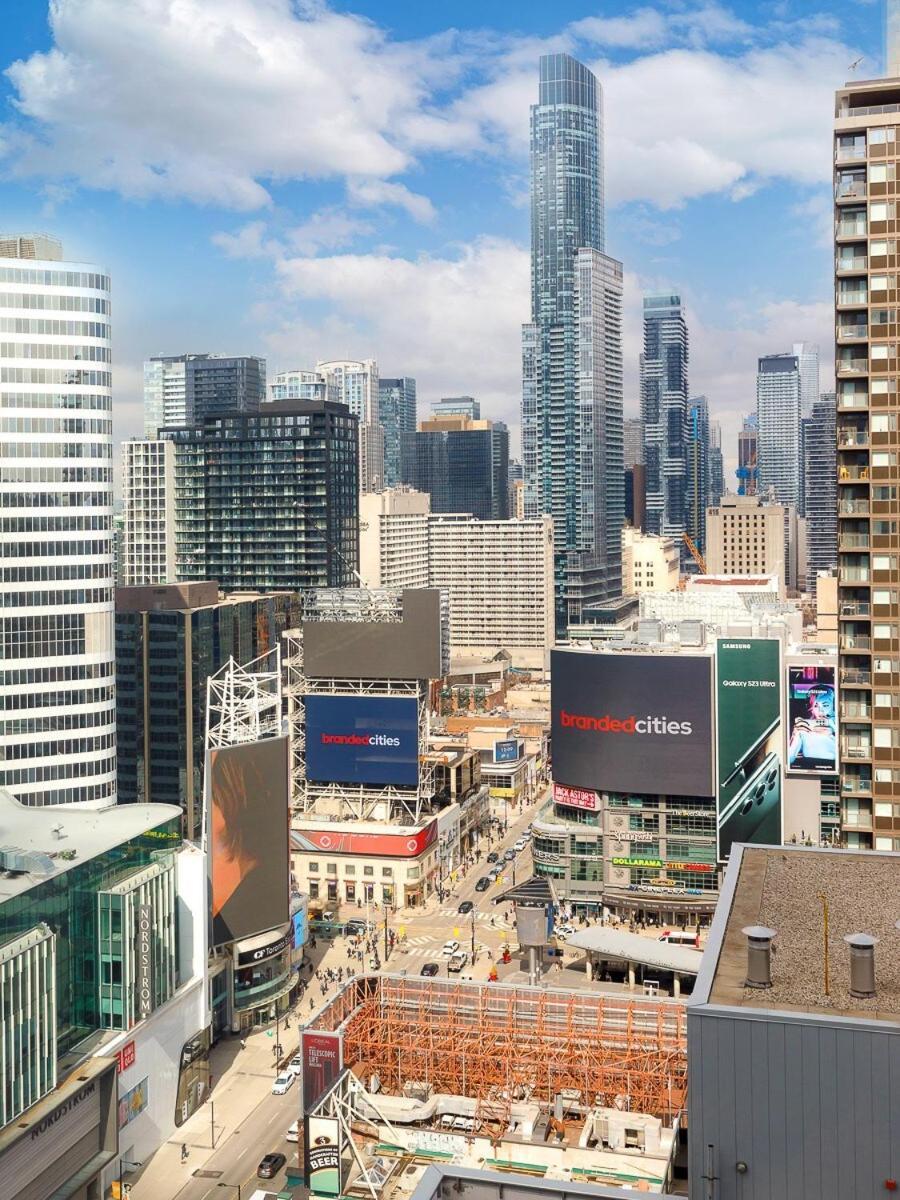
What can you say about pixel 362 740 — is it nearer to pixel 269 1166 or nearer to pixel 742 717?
pixel 742 717

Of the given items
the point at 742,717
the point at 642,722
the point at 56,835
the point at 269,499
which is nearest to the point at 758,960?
the point at 56,835

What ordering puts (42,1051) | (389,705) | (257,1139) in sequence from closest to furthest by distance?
(42,1051)
(257,1139)
(389,705)

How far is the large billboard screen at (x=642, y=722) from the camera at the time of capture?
284 ft

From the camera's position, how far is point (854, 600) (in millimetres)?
51219

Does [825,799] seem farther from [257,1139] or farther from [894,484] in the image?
[257,1139]

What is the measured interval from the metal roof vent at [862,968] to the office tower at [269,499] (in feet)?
501

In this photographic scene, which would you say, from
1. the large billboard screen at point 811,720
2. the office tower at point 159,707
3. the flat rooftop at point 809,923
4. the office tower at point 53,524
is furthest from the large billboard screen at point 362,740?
the flat rooftop at point 809,923

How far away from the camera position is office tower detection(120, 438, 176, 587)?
7067 inches

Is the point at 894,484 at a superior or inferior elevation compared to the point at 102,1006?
superior

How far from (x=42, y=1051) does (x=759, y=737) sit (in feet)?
181

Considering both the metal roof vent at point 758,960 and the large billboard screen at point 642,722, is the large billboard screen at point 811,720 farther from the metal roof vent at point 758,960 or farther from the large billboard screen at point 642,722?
the metal roof vent at point 758,960

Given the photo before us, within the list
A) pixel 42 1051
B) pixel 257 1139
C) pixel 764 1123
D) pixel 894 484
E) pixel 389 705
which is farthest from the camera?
pixel 389 705

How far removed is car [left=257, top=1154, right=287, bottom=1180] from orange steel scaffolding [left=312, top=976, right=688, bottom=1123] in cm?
551

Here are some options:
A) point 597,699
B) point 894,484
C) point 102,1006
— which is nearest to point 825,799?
point 597,699
